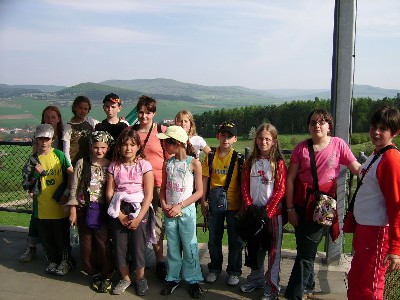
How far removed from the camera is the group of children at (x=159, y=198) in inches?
129

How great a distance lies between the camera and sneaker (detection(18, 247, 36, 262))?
4.14m

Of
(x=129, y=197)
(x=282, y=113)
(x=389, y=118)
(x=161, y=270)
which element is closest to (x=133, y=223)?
(x=129, y=197)

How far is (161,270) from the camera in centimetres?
383

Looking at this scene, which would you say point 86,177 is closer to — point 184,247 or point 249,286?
point 184,247

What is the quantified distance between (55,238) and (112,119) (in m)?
1.31

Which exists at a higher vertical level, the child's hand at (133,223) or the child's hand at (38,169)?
the child's hand at (38,169)

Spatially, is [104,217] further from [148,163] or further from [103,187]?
[148,163]

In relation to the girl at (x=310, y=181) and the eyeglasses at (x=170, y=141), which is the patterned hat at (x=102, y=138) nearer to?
the eyeglasses at (x=170, y=141)

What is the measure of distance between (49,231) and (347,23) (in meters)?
3.48

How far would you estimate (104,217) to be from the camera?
3.54 m

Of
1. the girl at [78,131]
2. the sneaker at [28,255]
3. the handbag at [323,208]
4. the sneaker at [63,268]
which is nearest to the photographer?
the handbag at [323,208]

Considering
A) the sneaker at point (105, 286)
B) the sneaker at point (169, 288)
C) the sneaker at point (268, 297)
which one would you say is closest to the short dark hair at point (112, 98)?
the sneaker at point (105, 286)

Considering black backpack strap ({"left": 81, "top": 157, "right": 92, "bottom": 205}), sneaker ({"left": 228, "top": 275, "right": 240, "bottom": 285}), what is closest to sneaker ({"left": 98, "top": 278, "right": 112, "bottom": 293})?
black backpack strap ({"left": 81, "top": 157, "right": 92, "bottom": 205})

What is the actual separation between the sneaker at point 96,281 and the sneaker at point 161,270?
544mm
